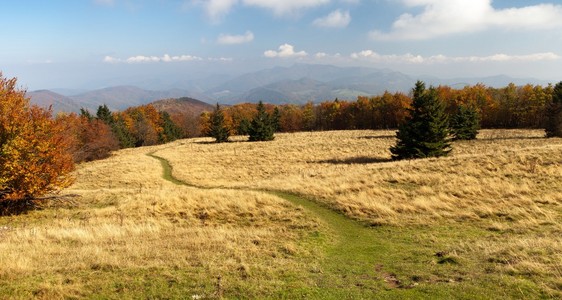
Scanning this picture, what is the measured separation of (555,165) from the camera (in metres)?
25.2

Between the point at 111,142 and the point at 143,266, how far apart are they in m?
75.6

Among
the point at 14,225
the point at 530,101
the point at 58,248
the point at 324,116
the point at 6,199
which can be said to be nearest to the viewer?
the point at 58,248

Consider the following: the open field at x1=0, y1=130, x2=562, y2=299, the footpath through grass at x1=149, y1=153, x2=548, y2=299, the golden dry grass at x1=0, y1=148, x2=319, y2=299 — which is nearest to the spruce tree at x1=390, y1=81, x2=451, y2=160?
the open field at x1=0, y1=130, x2=562, y2=299

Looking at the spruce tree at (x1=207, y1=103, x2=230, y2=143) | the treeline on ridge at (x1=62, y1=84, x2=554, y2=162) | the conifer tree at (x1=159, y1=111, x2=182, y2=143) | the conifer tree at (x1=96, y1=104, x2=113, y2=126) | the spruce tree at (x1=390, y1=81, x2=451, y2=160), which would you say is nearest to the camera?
the spruce tree at (x1=390, y1=81, x2=451, y2=160)

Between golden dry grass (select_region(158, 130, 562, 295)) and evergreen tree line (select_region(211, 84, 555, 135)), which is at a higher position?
evergreen tree line (select_region(211, 84, 555, 135))

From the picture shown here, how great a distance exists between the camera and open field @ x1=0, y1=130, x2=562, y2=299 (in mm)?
9125

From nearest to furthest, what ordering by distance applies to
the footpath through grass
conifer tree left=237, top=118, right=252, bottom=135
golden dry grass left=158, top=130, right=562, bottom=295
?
the footpath through grass < golden dry grass left=158, top=130, right=562, bottom=295 < conifer tree left=237, top=118, right=252, bottom=135

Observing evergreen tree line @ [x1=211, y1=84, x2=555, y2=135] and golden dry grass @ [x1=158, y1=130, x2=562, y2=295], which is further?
evergreen tree line @ [x1=211, y1=84, x2=555, y2=135]

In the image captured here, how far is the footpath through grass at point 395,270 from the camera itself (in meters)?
8.75

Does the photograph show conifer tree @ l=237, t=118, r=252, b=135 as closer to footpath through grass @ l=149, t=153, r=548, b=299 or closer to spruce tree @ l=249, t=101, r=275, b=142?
spruce tree @ l=249, t=101, r=275, b=142

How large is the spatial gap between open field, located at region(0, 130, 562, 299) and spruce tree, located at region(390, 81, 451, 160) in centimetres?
972

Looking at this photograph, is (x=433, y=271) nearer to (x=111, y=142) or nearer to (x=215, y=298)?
(x=215, y=298)

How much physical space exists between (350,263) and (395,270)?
5.44 ft

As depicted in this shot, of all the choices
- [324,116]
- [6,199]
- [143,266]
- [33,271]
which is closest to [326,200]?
[143,266]
